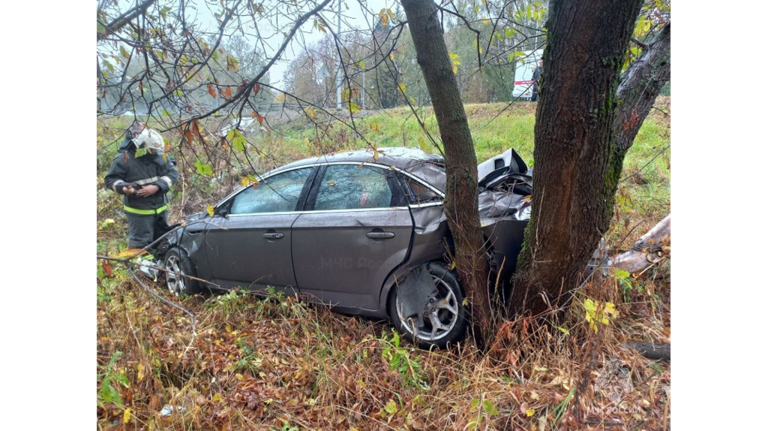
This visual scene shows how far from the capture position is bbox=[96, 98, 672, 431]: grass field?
197 centimetres

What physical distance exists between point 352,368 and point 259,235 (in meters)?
1.60

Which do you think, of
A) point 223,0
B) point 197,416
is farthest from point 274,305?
point 223,0

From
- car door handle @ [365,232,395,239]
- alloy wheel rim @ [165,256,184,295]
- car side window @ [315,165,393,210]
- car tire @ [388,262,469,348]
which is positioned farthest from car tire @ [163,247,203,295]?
car tire @ [388,262,469,348]

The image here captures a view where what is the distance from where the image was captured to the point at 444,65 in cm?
237

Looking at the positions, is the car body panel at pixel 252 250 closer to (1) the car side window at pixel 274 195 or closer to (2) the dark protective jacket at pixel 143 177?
(1) the car side window at pixel 274 195

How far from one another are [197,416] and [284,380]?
580mm

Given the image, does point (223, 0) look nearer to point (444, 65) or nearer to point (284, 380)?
point (444, 65)

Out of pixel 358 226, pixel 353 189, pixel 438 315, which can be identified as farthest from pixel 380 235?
pixel 438 315

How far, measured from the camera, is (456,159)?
246cm

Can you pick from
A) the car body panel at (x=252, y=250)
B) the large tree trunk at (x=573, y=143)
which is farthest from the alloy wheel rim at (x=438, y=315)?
the car body panel at (x=252, y=250)

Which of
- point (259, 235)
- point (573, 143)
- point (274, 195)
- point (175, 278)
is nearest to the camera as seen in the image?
point (573, 143)

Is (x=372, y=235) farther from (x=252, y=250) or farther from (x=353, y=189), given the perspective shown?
(x=252, y=250)

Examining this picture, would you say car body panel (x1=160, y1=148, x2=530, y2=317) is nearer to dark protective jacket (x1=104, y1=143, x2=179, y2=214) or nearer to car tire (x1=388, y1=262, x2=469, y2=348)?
car tire (x1=388, y1=262, x2=469, y2=348)

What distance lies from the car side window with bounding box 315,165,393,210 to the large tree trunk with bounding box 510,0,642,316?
1.14 metres
